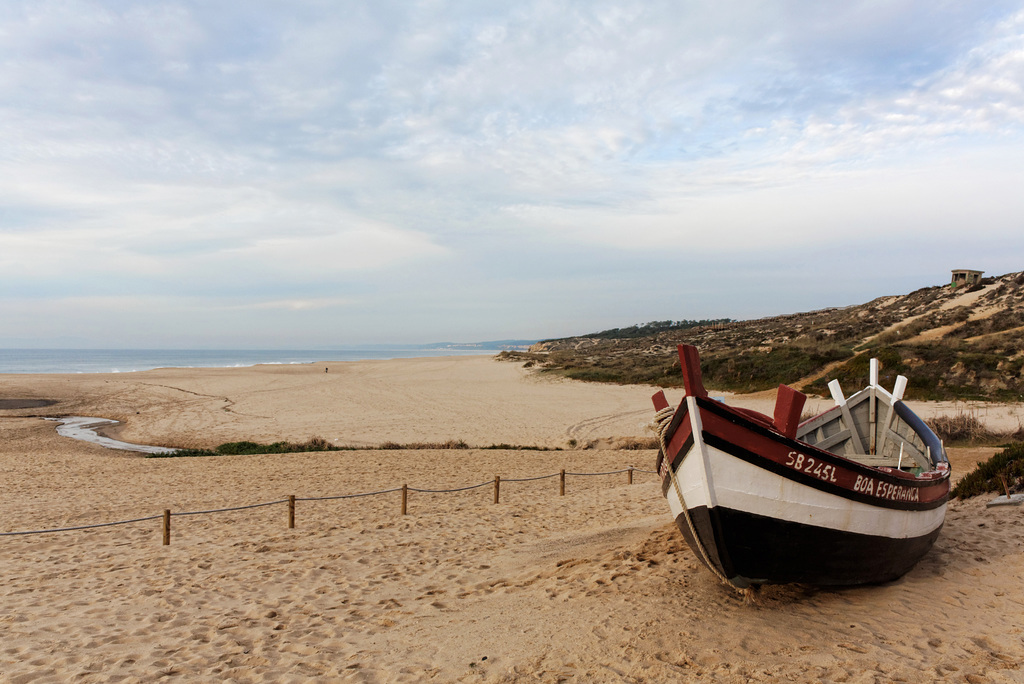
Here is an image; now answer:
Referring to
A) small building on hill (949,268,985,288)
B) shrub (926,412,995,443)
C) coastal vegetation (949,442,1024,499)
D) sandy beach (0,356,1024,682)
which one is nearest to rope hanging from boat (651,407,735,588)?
sandy beach (0,356,1024,682)

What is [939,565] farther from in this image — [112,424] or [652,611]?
[112,424]

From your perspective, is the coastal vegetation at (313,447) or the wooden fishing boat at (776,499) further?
the coastal vegetation at (313,447)

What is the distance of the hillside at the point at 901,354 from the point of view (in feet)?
81.5

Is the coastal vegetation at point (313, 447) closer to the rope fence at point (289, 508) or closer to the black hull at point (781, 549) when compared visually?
the rope fence at point (289, 508)

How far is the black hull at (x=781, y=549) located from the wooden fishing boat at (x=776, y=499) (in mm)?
11

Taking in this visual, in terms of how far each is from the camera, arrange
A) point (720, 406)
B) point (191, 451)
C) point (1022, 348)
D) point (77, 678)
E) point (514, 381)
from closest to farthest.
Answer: point (77, 678) < point (720, 406) < point (191, 451) < point (1022, 348) < point (514, 381)

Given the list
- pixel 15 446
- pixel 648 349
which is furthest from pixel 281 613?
pixel 648 349

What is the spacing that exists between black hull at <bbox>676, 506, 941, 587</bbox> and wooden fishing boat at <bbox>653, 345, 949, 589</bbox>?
11 mm

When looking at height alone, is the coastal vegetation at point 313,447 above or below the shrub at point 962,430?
below

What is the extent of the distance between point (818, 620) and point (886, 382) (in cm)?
2436

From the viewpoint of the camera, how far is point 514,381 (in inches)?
1623

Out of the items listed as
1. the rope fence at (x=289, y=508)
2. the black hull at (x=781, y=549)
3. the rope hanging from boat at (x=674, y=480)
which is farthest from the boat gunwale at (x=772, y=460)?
the rope fence at (x=289, y=508)

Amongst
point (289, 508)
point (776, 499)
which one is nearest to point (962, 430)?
point (776, 499)

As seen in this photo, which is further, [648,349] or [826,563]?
[648,349]
